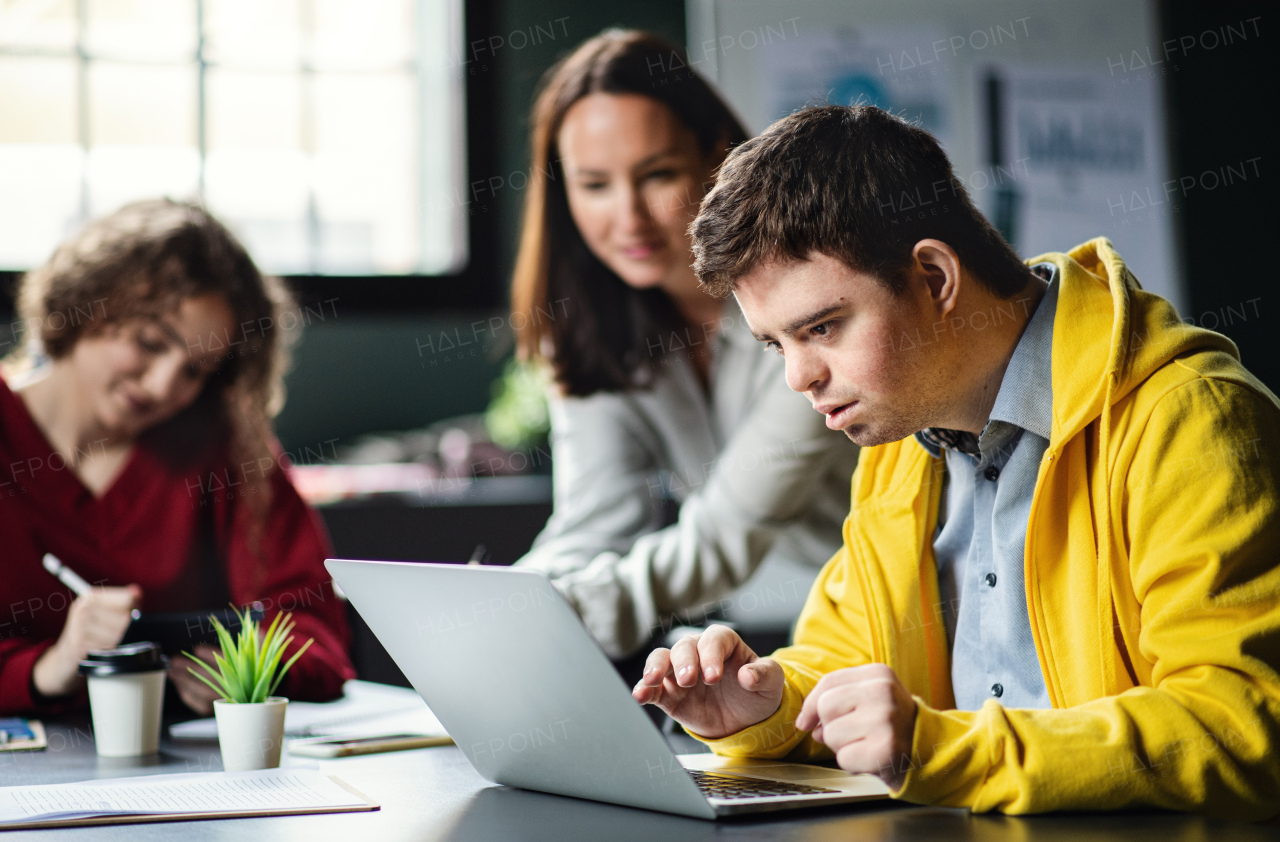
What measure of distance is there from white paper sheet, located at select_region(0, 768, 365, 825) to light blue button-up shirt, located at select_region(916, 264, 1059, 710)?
0.63m

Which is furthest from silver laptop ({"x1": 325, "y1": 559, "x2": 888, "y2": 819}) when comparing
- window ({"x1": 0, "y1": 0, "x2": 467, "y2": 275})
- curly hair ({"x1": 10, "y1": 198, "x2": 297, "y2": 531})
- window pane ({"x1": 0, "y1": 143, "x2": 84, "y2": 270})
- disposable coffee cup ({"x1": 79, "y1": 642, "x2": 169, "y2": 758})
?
window pane ({"x1": 0, "y1": 143, "x2": 84, "y2": 270})

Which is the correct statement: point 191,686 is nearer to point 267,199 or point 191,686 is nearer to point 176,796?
point 176,796

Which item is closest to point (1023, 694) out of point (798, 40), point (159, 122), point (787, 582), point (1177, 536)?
point (1177, 536)

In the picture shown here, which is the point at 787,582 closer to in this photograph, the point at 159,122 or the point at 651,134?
the point at 651,134

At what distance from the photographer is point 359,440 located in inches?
148

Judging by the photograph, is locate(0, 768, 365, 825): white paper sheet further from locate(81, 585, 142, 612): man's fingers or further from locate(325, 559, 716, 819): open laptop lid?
locate(81, 585, 142, 612): man's fingers

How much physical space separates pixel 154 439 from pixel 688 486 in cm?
88

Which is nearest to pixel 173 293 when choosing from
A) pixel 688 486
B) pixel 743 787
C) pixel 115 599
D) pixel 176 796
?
pixel 115 599

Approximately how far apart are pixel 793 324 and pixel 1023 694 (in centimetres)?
44

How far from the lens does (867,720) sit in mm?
852

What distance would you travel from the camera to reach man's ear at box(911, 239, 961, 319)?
1119 mm

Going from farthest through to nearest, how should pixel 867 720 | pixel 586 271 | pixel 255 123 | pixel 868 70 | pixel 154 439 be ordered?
pixel 255 123 → pixel 868 70 → pixel 586 271 → pixel 154 439 → pixel 867 720

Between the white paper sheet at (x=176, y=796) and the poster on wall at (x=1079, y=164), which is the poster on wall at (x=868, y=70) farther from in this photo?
the white paper sheet at (x=176, y=796)

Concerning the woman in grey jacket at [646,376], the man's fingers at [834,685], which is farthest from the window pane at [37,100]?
the man's fingers at [834,685]
